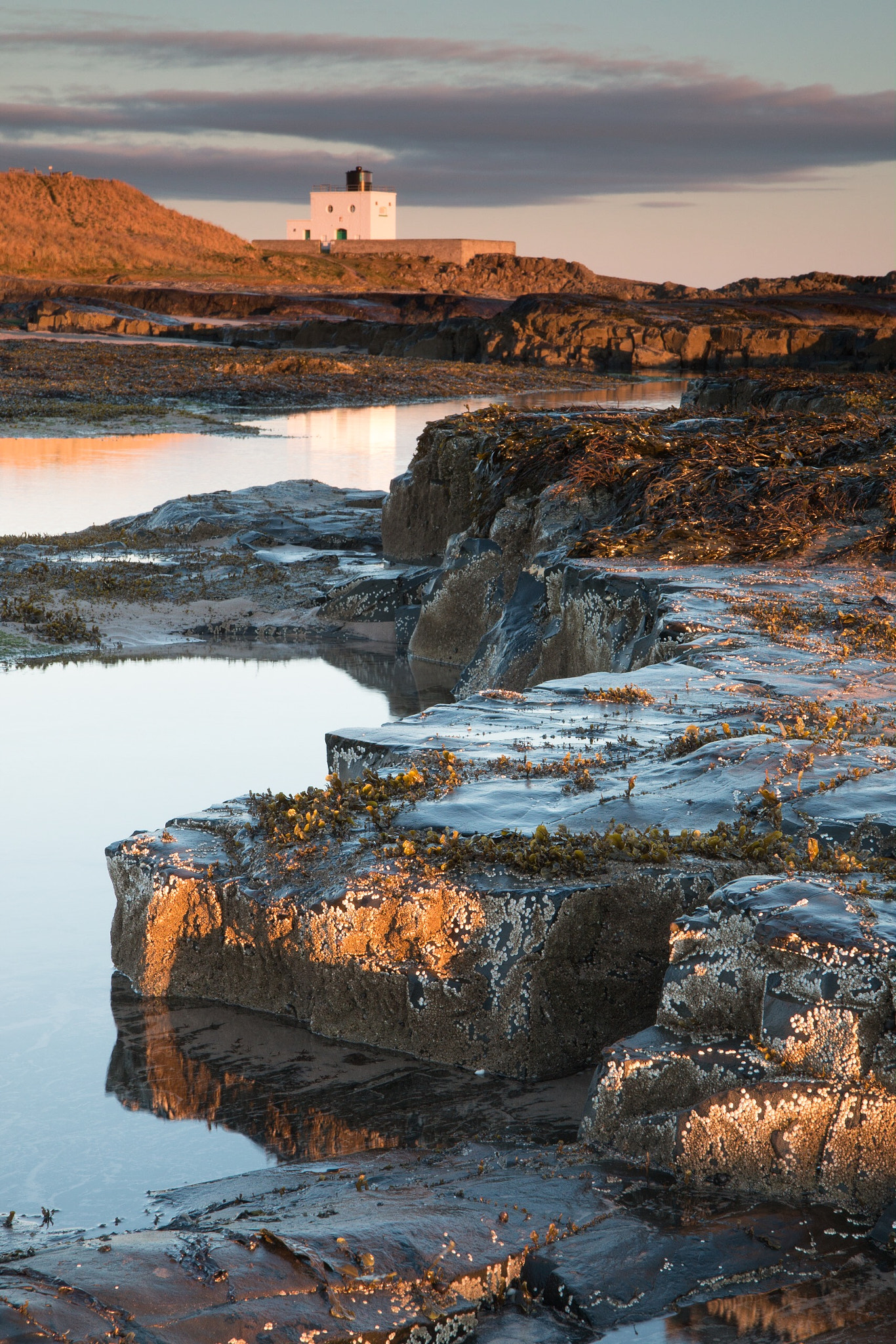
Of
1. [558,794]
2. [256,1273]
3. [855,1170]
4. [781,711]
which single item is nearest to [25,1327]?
[256,1273]

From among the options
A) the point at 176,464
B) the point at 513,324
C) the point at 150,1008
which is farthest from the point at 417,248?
the point at 150,1008

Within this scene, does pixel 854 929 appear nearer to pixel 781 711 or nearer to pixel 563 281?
pixel 781 711

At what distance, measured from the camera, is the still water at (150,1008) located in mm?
3535

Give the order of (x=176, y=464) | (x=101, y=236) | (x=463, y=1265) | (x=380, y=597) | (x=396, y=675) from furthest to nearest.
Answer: (x=101, y=236)
(x=176, y=464)
(x=380, y=597)
(x=396, y=675)
(x=463, y=1265)

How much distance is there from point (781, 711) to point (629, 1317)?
2.85 metres

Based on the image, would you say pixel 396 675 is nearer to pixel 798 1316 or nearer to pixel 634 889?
pixel 634 889

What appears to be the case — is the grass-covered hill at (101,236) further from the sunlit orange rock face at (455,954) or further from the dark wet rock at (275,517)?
the sunlit orange rock face at (455,954)

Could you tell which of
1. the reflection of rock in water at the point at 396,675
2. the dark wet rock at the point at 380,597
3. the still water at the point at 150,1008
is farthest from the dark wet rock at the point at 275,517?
the still water at the point at 150,1008

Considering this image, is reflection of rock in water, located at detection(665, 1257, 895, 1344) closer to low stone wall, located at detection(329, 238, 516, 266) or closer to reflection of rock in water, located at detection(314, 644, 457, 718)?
reflection of rock in water, located at detection(314, 644, 457, 718)

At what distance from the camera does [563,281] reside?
3255 inches

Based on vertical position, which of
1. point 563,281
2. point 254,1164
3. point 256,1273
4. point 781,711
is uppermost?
point 563,281

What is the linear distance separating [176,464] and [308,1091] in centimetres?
1729

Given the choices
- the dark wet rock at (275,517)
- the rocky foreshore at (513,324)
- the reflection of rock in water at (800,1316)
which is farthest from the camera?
the rocky foreshore at (513,324)

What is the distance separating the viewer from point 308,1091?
3.77 metres
